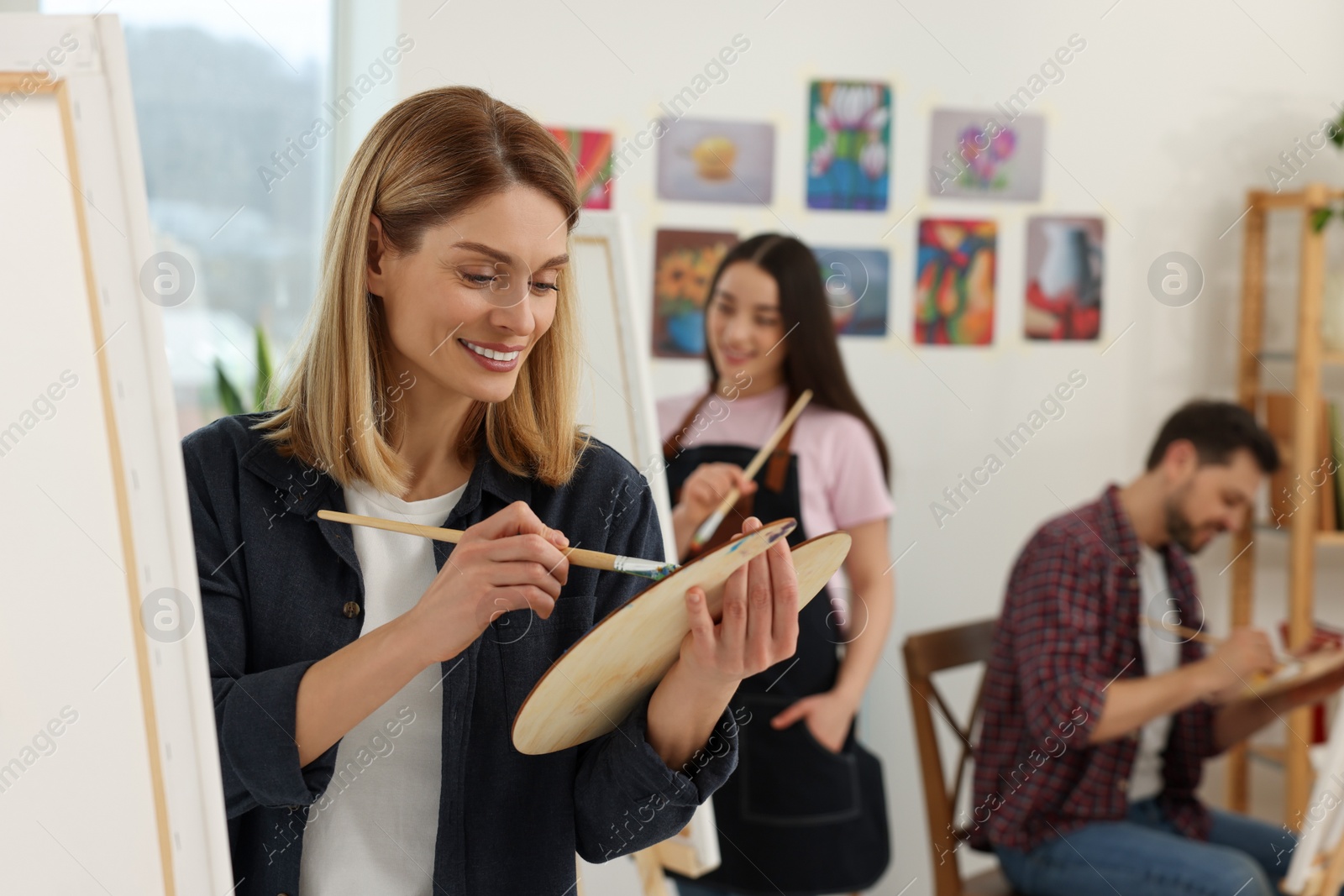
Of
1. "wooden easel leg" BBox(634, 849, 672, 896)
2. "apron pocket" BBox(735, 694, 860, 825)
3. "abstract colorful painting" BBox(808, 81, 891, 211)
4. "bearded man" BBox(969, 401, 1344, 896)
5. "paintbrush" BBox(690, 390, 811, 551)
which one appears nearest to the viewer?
"wooden easel leg" BBox(634, 849, 672, 896)

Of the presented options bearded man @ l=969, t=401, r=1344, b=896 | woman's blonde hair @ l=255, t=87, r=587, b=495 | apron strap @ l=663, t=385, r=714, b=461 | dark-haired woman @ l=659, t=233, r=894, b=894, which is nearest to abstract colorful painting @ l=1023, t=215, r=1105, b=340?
bearded man @ l=969, t=401, r=1344, b=896

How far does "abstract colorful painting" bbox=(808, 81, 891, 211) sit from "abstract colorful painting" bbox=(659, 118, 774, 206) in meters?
0.11

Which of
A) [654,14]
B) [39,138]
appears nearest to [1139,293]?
[654,14]

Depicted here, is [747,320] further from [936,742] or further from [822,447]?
[936,742]

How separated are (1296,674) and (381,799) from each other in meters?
1.89

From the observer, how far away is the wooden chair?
78.2 inches

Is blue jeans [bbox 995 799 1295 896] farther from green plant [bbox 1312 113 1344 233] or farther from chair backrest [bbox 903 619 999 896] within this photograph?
green plant [bbox 1312 113 1344 233]

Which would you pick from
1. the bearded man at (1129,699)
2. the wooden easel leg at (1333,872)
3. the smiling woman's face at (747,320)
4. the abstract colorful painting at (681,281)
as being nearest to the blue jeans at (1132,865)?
the bearded man at (1129,699)

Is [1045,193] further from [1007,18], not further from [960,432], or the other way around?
[960,432]

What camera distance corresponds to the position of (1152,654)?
82.2 inches

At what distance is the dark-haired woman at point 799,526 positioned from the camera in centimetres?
196

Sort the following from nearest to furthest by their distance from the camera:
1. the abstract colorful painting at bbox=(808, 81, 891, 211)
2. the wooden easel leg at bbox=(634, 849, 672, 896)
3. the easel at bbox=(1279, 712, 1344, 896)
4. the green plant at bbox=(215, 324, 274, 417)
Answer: the wooden easel leg at bbox=(634, 849, 672, 896), the easel at bbox=(1279, 712, 1344, 896), the green plant at bbox=(215, 324, 274, 417), the abstract colorful painting at bbox=(808, 81, 891, 211)

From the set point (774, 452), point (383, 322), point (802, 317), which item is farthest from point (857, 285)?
point (383, 322)

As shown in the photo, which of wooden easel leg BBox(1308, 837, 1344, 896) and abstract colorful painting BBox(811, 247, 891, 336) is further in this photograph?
abstract colorful painting BBox(811, 247, 891, 336)
